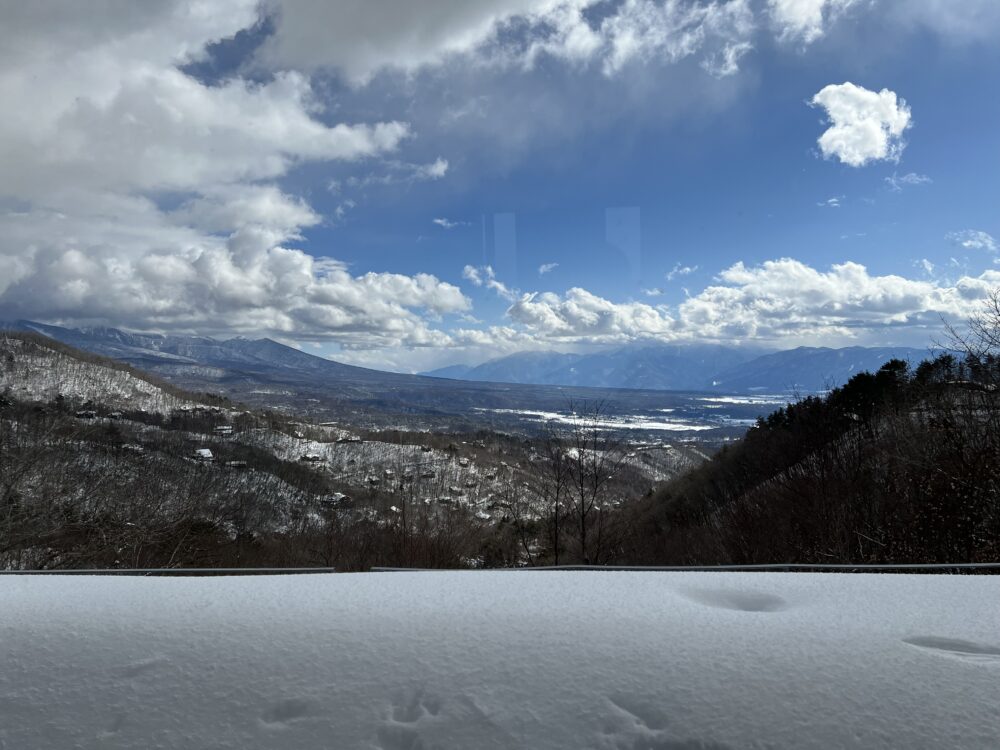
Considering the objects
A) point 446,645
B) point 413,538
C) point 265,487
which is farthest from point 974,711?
point 265,487

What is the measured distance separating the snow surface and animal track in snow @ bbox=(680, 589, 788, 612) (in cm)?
2

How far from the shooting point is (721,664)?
1972 mm

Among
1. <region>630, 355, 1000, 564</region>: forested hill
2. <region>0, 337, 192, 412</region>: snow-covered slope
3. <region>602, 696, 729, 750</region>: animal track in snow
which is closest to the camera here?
<region>602, 696, 729, 750</region>: animal track in snow

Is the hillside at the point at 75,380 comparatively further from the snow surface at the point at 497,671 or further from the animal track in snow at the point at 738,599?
the animal track in snow at the point at 738,599

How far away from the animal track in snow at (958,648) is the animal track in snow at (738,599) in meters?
0.59

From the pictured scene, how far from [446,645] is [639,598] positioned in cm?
108

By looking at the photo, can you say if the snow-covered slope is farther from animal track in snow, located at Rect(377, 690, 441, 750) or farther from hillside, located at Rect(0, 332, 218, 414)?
animal track in snow, located at Rect(377, 690, 441, 750)

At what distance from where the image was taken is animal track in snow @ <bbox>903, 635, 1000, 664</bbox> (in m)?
2.03

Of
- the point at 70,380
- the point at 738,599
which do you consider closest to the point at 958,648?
the point at 738,599

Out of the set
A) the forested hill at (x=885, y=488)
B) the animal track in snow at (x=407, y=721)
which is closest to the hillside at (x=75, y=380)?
the forested hill at (x=885, y=488)

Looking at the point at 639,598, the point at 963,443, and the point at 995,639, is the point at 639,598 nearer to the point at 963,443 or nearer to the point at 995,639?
the point at 995,639

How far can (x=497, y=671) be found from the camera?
1.97 meters

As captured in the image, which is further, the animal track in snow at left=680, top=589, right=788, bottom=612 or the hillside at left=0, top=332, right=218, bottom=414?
the hillside at left=0, top=332, right=218, bottom=414

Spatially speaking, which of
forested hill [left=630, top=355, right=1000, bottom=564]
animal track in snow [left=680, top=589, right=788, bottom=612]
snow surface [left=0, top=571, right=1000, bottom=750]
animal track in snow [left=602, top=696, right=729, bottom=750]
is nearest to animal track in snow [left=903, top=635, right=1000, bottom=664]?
snow surface [left=0, top=571, right=1000, bottom=750]
